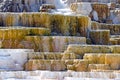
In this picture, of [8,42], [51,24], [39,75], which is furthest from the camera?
[51,24]

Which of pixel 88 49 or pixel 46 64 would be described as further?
pixel 88 49

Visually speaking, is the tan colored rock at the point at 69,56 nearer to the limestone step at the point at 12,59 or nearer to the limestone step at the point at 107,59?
the limestone step at the point at 107,59

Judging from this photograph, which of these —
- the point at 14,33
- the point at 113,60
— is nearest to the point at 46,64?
the point at 113,60

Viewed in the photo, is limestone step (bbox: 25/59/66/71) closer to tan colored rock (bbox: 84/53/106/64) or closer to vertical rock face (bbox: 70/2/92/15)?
tan colored rock (bbox: 84/53/106/64)

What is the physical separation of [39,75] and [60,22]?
5486mm

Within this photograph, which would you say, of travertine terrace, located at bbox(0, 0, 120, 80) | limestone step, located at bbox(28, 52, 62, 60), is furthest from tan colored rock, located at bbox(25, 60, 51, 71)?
limestone step, located at bbox(28, 52, 62, 60)

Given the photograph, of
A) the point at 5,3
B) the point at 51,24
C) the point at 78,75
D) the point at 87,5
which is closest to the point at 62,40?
the point at 51,24

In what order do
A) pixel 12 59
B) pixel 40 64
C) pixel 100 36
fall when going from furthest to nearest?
pixel 100 36 → pixel 12 59 → pixel 40 64

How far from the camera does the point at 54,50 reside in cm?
1415

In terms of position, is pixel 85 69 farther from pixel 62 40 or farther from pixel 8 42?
pixel 8 42

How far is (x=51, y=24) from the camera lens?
50.3 feet

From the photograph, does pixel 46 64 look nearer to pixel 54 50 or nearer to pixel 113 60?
pixel 113 60

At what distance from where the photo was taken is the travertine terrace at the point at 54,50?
10328 mm

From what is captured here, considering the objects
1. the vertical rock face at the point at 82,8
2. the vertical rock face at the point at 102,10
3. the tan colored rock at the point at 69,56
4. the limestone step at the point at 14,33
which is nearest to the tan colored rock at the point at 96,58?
the tan colored rock at the point at 69,56
